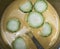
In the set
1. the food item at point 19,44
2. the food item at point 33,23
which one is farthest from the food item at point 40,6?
the food item at point 19,44

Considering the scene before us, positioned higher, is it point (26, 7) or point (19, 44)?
point (26, 7)

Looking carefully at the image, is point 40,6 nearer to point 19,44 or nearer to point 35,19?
point 35,19

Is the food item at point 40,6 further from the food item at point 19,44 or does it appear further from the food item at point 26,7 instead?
the food item at point 19,44

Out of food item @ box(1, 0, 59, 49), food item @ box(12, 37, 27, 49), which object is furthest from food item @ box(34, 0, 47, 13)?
food item @ box(12, 37, 27, 49)

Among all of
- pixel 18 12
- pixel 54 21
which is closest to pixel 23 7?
pixel 18 12

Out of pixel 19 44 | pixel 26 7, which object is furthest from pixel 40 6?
pixel 19 44

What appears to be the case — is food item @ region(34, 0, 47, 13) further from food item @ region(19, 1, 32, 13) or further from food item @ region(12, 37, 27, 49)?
food item @ region(12, 37, 27, 49)
